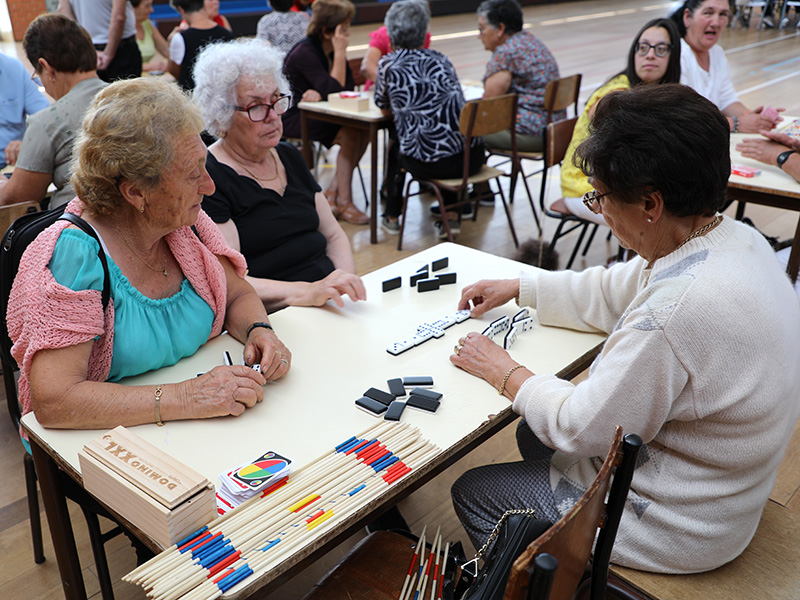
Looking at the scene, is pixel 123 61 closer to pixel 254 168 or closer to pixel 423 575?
pixel 254 168

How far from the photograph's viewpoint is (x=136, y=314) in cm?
162

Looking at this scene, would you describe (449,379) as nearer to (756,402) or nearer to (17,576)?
(756,402)

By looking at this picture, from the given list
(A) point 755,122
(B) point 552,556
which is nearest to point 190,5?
(A) point 755,122

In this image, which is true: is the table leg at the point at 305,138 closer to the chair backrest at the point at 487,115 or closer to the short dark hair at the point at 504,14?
the chair backrest at the point at 487,115

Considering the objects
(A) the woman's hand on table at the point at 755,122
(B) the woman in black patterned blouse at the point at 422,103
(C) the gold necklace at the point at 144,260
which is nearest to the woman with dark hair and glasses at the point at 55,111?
(C) the gold necklace at the point at 144,260

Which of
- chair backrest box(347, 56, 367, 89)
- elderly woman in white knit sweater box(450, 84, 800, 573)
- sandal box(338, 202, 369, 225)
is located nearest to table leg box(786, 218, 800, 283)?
elderly woman in white knit sweater box(450, 84, 800, 573)

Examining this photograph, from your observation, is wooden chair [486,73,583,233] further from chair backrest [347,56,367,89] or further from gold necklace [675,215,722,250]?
gold necklace [675,215,722,250]

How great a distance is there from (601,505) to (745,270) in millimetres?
537

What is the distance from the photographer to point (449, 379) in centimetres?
164

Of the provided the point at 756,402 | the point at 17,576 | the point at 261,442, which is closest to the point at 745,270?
the point at 756,402

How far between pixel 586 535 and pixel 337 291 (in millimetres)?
1090

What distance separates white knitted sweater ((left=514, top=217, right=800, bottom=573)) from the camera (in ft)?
4.12

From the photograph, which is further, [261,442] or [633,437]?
[261,442]

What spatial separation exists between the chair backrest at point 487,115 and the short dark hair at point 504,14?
3.29 feet
